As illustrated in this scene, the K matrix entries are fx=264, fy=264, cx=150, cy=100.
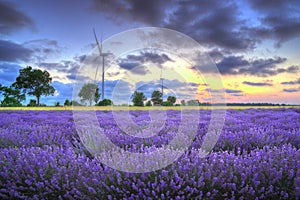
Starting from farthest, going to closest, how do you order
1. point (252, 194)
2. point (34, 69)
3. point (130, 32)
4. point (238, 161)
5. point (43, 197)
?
point (34, 69), point (130, 32), point (238, 161), point (43, 197), point (252, 194)

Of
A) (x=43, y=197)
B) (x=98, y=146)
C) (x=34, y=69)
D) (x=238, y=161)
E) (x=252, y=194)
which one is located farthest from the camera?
(x=34, y=69)

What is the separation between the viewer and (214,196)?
2256 mm

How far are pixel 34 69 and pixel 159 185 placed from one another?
2081 inches

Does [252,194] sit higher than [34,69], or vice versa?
[34,69]

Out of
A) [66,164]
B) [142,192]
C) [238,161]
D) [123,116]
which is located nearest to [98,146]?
[66,164]

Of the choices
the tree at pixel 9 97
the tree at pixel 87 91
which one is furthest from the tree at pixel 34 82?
the tree at pixel 87 91

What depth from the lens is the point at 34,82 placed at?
160 ft

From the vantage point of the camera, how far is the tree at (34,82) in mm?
48156

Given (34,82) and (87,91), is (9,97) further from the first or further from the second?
(87,91)

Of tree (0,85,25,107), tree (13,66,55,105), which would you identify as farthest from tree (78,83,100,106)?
tree (13,66,55,105)

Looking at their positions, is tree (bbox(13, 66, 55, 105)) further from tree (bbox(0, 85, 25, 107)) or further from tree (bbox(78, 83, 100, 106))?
tree (bbox(78, 83, 100, 106))

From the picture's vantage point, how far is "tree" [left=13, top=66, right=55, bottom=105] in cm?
4816

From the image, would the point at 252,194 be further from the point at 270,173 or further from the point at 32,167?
the point at 32,167

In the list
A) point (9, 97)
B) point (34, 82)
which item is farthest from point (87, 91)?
point (34, 82)
